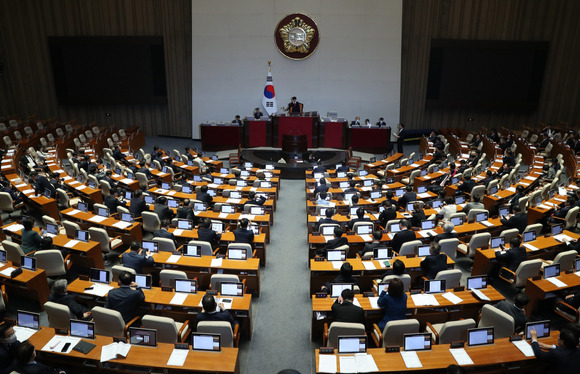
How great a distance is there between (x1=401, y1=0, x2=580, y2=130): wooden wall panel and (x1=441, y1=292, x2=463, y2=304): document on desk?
59.5ft

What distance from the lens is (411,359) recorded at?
217 inches

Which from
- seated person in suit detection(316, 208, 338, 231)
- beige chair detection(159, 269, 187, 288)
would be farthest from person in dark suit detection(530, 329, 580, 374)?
beige chair detection(159, 269, 187, 288)

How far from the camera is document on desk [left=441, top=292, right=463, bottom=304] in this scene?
6.83 metres

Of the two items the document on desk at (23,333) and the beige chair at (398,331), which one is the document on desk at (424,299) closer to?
the beige chair at (398,331)

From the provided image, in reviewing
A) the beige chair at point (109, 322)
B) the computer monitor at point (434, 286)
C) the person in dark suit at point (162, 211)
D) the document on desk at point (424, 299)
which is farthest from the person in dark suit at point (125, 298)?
the computer monitor at point (434, 286)

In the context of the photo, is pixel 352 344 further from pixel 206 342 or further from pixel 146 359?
pixel 146 359

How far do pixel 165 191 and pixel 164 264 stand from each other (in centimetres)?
525

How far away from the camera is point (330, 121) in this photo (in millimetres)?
20438

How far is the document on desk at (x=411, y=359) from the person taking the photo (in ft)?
17.7

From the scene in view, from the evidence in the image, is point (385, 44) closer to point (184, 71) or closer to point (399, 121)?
point (399, 121)

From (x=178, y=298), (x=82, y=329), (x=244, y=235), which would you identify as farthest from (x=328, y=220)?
(x=82, y=329)

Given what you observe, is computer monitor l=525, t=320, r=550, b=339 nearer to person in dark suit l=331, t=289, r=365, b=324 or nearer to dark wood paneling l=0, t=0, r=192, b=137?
person in dark suit l=331, t=289, r=365, b=324

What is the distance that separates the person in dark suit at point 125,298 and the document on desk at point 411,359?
4046 mm

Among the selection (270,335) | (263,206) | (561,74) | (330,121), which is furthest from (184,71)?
(561,74)
